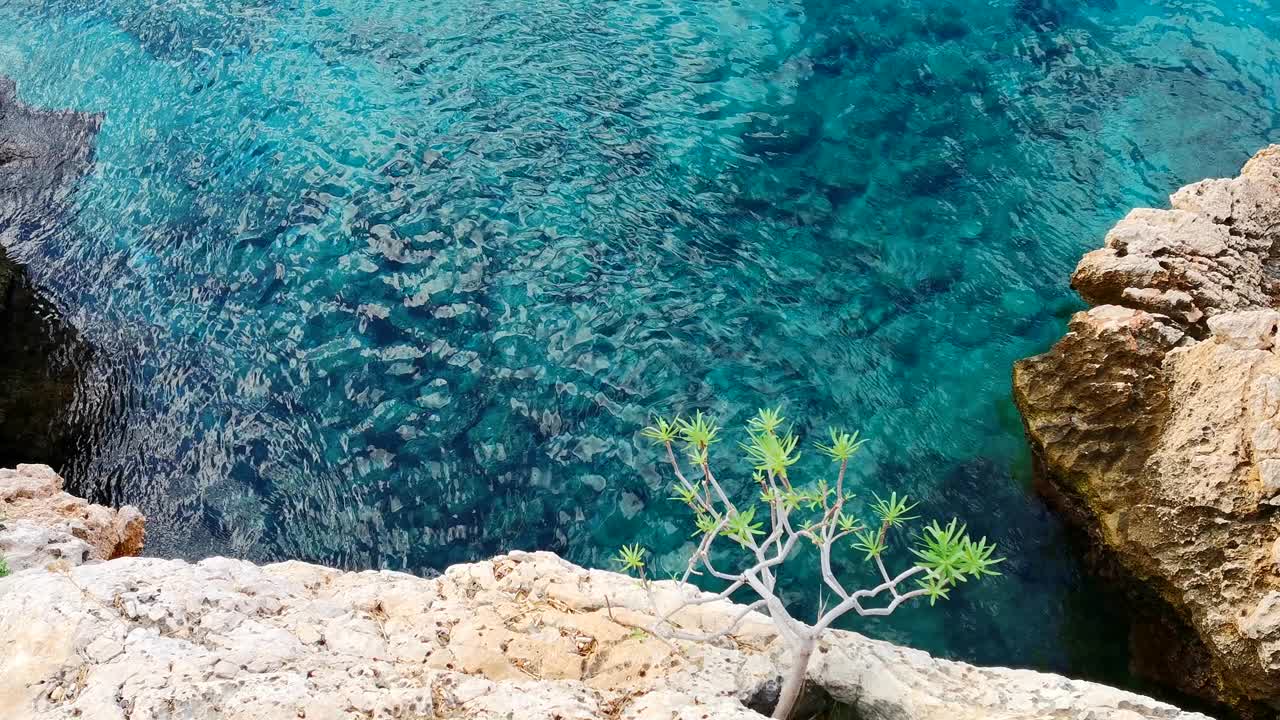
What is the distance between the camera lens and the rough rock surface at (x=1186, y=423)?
575 cm

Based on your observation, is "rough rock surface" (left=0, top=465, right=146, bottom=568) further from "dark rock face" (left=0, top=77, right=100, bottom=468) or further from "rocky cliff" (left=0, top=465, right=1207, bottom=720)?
"dark rock face" (left=0, top=77, right=100, bottom=468)

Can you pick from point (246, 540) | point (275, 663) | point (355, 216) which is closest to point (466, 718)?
point (275, 663)

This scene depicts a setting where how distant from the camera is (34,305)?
9.64 meters

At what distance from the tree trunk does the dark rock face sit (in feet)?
23.0

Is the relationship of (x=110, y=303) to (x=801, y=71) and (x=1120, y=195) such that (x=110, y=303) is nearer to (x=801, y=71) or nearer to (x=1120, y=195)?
(x=801, y=71)

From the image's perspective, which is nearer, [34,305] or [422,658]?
[422,658]

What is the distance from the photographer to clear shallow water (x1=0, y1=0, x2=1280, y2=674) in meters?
7.88

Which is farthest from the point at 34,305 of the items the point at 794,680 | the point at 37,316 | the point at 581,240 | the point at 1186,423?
the point at 1186,423

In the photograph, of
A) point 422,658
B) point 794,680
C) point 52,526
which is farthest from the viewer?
point 52,526

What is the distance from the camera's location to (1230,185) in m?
8.04

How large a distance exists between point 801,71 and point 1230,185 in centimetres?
530

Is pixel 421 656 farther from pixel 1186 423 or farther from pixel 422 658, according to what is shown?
pixel 1186 423

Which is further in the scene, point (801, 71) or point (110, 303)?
point (801, 71)

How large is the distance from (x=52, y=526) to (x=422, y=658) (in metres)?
3.17
